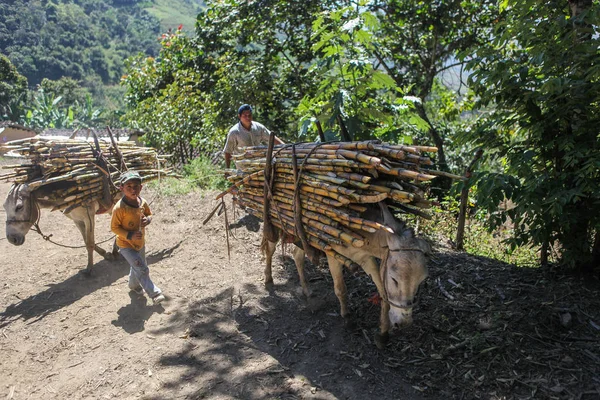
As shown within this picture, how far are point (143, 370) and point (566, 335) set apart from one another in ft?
12.7

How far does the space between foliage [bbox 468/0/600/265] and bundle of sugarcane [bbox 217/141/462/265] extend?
105 cm

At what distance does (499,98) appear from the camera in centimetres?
433

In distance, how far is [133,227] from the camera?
209 inches

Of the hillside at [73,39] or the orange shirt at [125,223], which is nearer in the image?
the orange shirt at [125,223]

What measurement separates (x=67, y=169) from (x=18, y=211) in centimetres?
84

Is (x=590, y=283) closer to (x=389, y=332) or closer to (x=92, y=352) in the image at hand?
(x=389, y=332)

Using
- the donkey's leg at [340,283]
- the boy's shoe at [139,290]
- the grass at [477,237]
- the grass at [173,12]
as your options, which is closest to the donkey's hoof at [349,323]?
the donkey's leg at [340,283]

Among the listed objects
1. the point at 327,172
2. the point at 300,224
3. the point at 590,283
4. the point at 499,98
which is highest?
the point at 499,98

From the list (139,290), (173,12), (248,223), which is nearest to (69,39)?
(173,12)

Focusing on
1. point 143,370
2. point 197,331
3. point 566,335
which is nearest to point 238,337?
point 197,331

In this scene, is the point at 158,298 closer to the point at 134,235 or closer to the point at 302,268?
the point at 134,235

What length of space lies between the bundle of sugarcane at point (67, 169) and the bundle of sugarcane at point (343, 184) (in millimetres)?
3122

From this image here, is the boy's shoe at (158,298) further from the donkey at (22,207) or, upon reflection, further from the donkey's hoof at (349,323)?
the donkey's hoof at (349,323)

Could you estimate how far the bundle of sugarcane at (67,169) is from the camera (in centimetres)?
590
